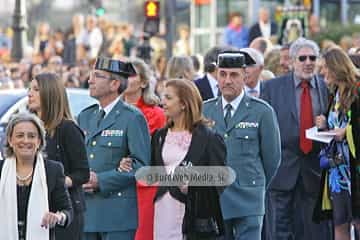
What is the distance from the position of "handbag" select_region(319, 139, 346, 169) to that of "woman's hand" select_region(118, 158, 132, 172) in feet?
7.94

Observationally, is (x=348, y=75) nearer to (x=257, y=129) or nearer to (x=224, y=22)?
(x=257, y=129)

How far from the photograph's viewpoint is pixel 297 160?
13172 mm

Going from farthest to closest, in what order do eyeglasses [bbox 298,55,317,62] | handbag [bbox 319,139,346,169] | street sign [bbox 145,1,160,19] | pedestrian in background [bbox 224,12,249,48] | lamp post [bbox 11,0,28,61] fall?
lamp post [bbox 11,0,28,61], pedestrian in background [bbox 224,12,249,48], street sign [bbox 145,1,160,19], eyeglasses [bbox 298,55,317,62], handbag [bbox 319,139,346,169]

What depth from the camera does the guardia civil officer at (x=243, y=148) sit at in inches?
452

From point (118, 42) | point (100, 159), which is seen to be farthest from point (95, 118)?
point (118, 42)

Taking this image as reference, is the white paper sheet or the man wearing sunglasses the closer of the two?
the white paper sheet

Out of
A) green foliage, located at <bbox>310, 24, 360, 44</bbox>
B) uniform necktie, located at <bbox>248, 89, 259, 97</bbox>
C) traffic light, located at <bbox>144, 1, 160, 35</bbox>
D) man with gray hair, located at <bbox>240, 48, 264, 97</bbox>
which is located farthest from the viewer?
green foliage, located at <bbox>310, 24, 360, 44</bbox>

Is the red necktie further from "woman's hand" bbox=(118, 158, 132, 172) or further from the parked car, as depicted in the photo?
the parked car

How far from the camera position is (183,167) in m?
10.6

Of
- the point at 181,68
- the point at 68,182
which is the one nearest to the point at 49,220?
the point at 68,182

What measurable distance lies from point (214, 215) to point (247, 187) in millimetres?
1017

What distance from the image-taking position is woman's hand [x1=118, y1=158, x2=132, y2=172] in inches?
419

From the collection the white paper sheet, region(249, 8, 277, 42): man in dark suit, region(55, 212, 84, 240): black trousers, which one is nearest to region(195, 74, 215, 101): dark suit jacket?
the white paper sheet

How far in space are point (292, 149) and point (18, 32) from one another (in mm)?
19865
